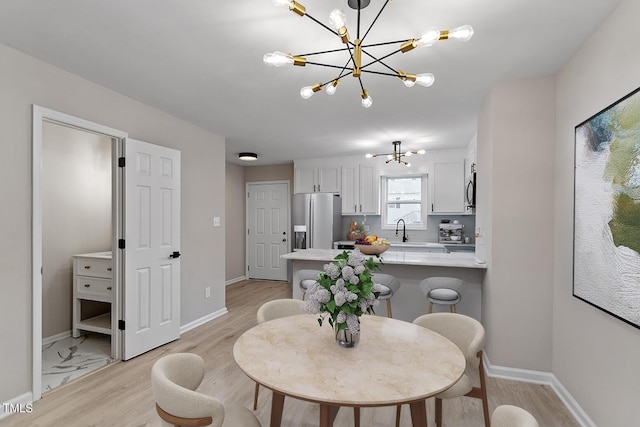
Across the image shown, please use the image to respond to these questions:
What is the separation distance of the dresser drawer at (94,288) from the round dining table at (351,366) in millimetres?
2363

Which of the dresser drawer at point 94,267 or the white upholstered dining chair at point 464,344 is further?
the dresser drawer at point 94,267

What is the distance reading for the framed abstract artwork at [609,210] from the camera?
5.20 feet

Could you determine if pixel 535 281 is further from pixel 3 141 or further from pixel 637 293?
pixel 3 141

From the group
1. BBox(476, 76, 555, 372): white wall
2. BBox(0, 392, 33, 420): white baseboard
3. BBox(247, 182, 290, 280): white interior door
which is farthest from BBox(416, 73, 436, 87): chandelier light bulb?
BBox(247, 182, 290, 280): white interior door

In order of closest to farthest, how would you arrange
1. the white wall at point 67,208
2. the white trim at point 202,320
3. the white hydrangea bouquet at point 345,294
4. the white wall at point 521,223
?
1. the white hydrangea bouquet at point 345,294
2. the white wall at point 521,223
3. the white wall at point 67,208
4. the white trim at point 202,320

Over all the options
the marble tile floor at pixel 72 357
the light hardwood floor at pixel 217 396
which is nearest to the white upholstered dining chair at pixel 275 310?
the light hardwood floor at pixel 217 396

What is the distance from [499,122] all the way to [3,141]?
3.69 meters

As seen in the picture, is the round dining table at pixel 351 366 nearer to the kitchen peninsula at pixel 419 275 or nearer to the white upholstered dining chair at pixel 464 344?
the white upholstered dining chair at pixel 464 344

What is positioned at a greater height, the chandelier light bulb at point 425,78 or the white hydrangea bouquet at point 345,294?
the chandelier light bulb at point 425,78

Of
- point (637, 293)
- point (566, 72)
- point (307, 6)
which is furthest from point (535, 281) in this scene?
point (307, 6)

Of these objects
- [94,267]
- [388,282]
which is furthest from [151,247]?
[388,282]

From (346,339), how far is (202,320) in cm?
301

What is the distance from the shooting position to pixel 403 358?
4.76 feet

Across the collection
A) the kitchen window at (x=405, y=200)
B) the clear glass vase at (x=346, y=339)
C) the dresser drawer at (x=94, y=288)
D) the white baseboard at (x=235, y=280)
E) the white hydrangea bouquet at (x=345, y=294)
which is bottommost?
the white baseboard at (x=235, y=280)
